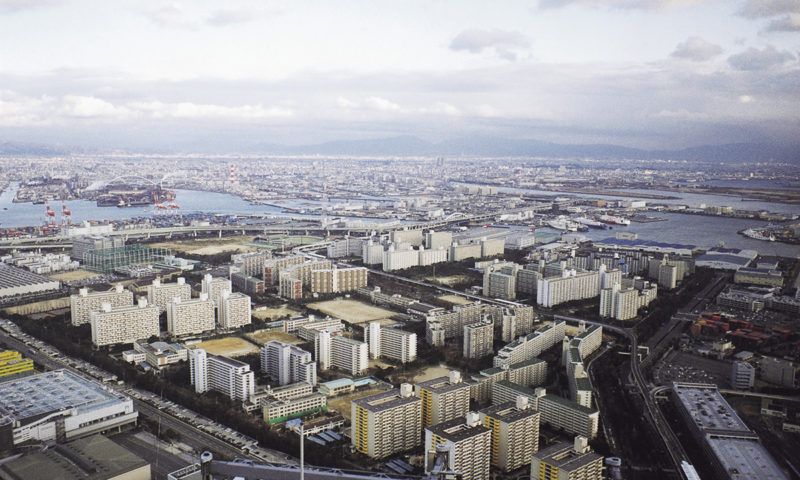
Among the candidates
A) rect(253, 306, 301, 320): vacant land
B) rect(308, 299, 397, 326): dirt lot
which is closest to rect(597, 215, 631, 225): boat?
rect(308, 299, 397, 326): dirt lot

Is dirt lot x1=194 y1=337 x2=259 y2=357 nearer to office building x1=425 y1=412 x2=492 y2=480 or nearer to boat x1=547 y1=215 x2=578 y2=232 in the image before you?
office building x1=425 y1=412 x2=492 y2=480

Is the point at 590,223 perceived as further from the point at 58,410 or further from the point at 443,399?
the point at 58,410

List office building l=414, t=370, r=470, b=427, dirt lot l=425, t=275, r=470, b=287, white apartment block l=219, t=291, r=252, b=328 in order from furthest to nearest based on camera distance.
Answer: dirt lot l=425, t=275, r=470, b=287 → white apartment block l=219, t=291, r=252, b=328 → office building l=414, t=370, r=470, b=427

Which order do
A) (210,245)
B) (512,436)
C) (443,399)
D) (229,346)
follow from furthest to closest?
(210,245)
(229,346)
(443,399)
(512,436)

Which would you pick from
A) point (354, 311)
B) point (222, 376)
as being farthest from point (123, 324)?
point (354, 311)

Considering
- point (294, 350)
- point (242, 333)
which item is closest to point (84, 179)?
point (242, 333)

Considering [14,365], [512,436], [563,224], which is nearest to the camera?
[512,436]
